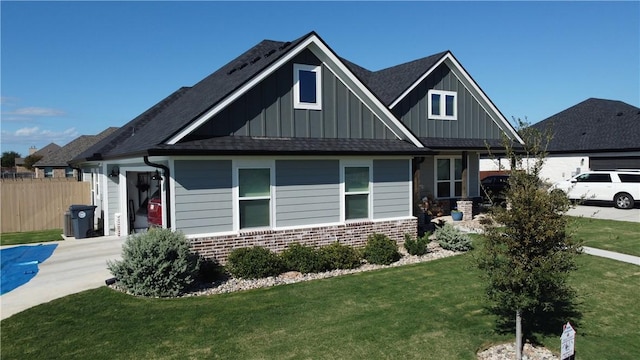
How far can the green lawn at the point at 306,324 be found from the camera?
20.9ft

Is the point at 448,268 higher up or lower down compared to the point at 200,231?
Answer: lower down

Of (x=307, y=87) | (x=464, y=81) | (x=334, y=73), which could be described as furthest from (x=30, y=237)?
(x=464, y=81)

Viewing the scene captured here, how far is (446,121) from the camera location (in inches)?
773

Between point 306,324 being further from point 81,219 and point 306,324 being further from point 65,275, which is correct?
point 81,219

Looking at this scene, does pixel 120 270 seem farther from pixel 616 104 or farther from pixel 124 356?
pixel 616 104

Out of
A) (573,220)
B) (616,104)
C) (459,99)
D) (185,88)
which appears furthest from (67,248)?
(616,104)

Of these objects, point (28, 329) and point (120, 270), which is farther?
point (120, 270)

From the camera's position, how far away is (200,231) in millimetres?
10469

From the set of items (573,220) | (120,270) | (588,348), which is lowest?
(588,348)

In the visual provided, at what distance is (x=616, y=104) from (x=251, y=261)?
116ft

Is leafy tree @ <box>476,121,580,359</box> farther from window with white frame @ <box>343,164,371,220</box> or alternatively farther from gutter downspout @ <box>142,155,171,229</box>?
gutter downspout @ <box>142,155,171,229</box>

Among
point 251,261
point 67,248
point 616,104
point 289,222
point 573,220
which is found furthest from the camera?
point 616,104

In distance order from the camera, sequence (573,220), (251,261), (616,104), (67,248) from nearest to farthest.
Answer: (573,220)
(251,261)
(67,248)
(616,104)

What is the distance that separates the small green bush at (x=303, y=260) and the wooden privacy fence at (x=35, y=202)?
522 inches
